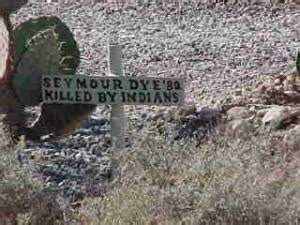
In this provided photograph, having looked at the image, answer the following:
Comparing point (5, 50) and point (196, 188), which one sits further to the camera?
point (5, 50)

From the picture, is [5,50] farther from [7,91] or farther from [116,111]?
[116,111]

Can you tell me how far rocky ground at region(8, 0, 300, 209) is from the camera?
23.9ft

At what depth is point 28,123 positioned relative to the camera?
7.00 m

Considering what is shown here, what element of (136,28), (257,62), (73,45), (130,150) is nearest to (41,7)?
(136,28)

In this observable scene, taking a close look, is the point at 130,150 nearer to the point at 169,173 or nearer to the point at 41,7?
the point at 169,173

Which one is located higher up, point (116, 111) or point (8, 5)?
point (8, 5)

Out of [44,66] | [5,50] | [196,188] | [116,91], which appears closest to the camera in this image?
[196,188]

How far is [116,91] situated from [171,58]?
5.59 metres

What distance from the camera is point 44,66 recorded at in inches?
257

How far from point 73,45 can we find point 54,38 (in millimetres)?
386

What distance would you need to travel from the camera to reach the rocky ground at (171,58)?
7285mm

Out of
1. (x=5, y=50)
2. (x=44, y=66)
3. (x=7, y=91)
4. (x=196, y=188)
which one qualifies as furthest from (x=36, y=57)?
(x=196, y=188)

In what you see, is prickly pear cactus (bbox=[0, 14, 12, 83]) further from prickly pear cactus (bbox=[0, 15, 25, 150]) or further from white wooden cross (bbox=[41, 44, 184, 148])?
white wooden cross (bbox=[41, 44, 184, 148])

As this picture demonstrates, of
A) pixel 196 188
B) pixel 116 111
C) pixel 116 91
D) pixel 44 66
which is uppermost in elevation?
pixel 44 66
